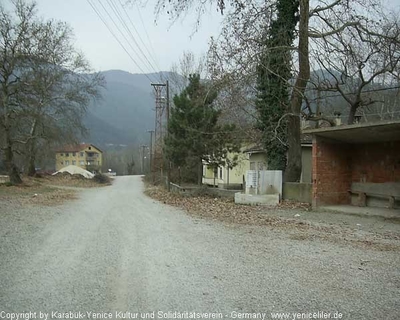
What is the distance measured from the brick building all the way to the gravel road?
5.99 metres

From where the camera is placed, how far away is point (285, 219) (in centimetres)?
1332

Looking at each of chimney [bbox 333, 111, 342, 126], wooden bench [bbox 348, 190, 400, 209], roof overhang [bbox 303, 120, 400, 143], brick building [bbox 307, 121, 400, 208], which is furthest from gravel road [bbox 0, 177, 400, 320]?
chimney [bbox 333, 111, 342, 126]

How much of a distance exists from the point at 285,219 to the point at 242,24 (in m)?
9.01

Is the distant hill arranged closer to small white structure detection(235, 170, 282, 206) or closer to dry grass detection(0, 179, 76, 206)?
dry grass detection(0, 179, 76, 206)

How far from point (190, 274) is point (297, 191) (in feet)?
41.2

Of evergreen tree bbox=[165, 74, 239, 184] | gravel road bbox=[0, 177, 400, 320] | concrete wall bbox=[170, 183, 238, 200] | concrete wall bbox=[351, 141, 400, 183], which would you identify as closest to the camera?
gravel road bbox=[0, 177, 400, 320]

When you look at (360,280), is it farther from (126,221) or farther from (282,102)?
(282,102)

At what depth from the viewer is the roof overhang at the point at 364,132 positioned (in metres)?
12.3

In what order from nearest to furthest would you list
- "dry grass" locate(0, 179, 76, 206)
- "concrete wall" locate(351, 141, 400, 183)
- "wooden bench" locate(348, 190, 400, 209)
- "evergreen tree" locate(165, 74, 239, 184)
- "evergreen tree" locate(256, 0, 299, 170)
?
"wooden bench" locate(348, 190, 400, 209), "concrete wall" locate(351, 141, 400, 183), "dry grass" locate(0, 179, 76, 206), "evergreen tree" locate(256, 0, 299, 170), "evergreen tree" locate(165, 74, 239, 184)

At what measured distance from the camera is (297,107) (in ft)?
64.8

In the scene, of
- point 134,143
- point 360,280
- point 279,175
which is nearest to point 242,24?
point 279,175

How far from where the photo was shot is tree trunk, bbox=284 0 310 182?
60.5 ft

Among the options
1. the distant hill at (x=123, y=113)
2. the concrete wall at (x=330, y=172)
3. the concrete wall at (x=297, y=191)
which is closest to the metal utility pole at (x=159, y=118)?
the concrete wall at (x=297, y=191)

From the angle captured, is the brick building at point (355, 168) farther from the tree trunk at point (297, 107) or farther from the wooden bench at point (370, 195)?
the tree trunk at point (297, 107)
